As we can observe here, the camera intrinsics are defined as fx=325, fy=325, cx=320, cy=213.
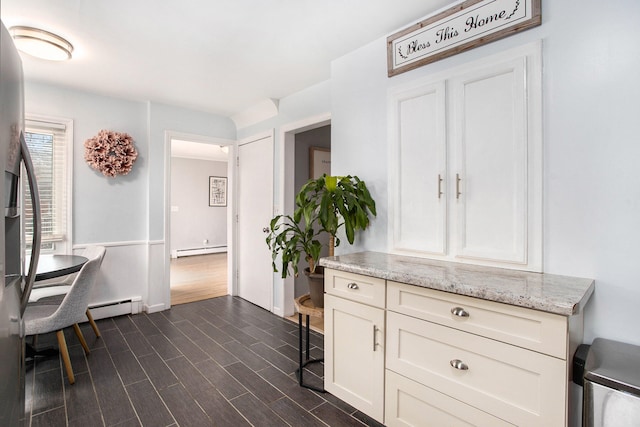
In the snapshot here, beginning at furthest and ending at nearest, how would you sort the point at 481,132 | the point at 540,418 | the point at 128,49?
the point at 128,49 < the point at 481,132 < the point at 540,418

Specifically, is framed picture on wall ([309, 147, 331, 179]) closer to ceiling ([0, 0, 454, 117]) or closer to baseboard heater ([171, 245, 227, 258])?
ceiling ([0, 0, 454, 117])

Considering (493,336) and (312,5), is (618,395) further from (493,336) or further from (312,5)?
(312,5)

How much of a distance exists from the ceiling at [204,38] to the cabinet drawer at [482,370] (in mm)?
1808

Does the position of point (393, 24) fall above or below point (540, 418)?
above

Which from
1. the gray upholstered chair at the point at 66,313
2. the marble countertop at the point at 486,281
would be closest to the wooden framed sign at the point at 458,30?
the marble countertop at the point at 486,281

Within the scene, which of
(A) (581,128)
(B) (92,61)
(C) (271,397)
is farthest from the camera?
(B) (92,61)

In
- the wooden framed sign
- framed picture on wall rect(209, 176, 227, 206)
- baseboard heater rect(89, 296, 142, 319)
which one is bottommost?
baseboard heater rect(89, 296, 142, 319)

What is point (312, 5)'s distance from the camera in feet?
6.23

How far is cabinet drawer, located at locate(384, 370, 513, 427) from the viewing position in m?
1.37

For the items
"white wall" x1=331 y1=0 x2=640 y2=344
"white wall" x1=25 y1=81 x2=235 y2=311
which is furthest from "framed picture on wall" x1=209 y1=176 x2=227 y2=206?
"white wall" x1=331 y1=0 x2=640 y2=344

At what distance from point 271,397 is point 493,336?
1453 mm

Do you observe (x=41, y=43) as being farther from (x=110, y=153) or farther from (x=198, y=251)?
(x=198, y=251)

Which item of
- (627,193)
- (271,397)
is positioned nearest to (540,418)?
(627,193)

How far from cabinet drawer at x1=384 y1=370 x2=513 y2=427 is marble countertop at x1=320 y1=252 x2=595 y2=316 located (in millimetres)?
494
